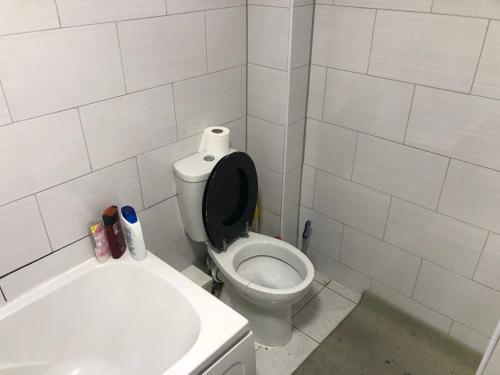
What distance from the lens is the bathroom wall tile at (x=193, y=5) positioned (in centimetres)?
153

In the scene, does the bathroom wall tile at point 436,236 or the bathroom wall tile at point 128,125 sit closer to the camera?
the bathroom wall tile at point 128,125

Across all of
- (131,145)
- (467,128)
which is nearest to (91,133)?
(131,145)

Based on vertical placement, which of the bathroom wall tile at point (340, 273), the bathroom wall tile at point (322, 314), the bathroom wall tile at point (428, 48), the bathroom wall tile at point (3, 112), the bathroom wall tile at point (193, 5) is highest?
the bathroom wall tile at point (193, 5)

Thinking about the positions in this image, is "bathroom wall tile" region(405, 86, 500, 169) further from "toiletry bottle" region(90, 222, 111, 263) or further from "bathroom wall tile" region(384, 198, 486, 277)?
"toiletry bottle" region(90, 222, 111, 263)

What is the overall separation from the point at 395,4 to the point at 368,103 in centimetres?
39

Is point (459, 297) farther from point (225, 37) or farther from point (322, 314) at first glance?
point (225, 37)

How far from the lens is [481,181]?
1.58 m

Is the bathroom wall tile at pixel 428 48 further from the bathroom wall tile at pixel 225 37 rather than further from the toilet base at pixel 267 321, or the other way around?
the toilet base at pixel 267 321

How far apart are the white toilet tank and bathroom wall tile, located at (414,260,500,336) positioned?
3.37 ft

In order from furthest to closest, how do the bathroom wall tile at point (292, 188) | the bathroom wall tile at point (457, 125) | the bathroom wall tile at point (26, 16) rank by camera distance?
1. the bathroom wall tile at point (292, 188)
2. the bathroom wall tile at point (457, 125)
3. the bathroom wall tile at point (26, 16)

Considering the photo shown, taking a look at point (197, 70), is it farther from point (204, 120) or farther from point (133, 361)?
point (133, 361)

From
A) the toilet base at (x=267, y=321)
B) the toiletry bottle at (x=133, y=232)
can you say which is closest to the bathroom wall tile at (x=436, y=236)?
the toilet base at (x=267, y=321)

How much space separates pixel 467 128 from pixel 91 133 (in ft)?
4.44

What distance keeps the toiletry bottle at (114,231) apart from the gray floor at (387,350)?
937 mm
